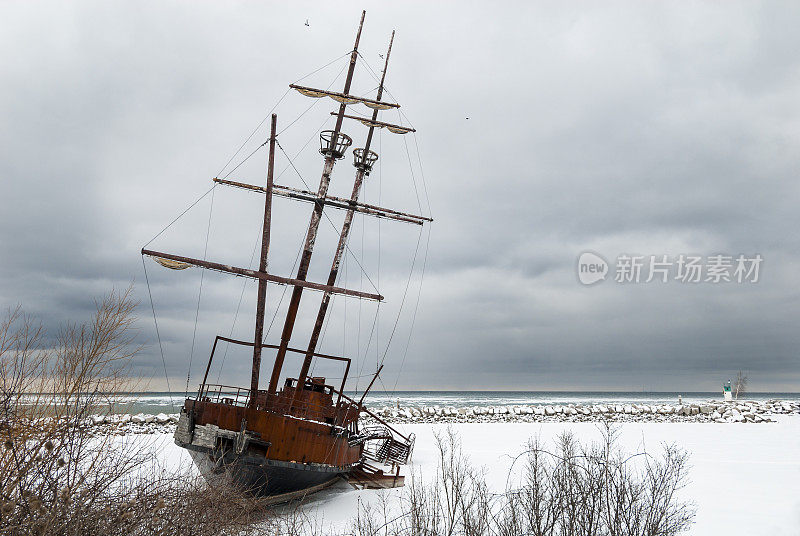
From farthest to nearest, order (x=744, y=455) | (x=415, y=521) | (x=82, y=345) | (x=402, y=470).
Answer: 1. (x=744, y=455)
2. (x=402, y=470)
3. (x=82, y=345)
4. (x=415, y=521)

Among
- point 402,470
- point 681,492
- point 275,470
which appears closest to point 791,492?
point 681,492

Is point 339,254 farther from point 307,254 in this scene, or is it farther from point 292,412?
point 292,412

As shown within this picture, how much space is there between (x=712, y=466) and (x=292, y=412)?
672 inches

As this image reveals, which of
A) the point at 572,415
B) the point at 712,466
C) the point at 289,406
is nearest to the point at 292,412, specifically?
the point at 289,406

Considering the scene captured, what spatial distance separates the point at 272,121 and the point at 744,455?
1005 inches

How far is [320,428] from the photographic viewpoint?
1596 centimetres

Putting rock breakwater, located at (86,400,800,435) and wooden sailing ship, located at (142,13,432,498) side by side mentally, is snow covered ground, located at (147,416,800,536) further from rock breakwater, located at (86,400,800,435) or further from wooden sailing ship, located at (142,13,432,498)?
rock breakwater, located at (86,400,800,435)

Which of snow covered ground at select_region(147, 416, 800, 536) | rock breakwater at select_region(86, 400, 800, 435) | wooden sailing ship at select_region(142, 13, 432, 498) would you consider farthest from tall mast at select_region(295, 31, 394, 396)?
rock breakwater at select_region(86, 400, 800, 435)

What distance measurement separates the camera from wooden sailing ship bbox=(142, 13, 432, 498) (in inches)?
575

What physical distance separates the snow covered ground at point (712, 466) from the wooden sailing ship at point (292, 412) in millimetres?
1219

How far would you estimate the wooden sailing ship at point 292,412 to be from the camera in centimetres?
1461

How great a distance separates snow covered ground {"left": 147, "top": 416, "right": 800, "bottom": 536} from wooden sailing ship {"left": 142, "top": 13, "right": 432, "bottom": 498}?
122 cm

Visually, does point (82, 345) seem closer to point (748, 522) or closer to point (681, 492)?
point (748, 522)

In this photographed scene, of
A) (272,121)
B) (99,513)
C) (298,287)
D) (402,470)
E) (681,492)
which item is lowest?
(402,470)
